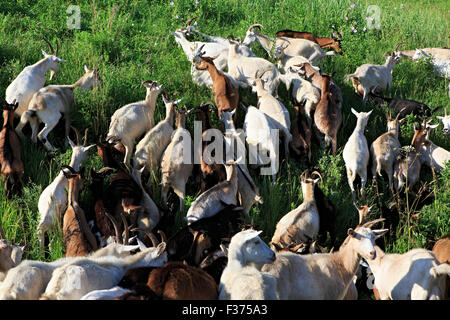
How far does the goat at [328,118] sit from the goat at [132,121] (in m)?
2.19

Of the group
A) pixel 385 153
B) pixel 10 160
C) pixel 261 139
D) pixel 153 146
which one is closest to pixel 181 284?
pixel 153 146

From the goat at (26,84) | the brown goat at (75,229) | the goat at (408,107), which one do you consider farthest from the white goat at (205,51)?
the brown goat at (75,229)

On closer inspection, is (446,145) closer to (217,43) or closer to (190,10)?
(217,43)

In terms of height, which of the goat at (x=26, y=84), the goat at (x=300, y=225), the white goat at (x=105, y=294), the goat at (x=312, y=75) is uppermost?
the goat at (x=26, y=84)

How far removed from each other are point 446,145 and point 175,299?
5839mm

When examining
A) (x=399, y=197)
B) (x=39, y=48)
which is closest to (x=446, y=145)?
(x=399, y=197)

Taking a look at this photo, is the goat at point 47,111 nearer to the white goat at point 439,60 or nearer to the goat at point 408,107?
the goat at point 408,107

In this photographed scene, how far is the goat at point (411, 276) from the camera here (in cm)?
538

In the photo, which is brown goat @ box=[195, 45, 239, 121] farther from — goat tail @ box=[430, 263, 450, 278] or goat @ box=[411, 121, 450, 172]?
goat tail @ box=[430, 263, 450, 278]

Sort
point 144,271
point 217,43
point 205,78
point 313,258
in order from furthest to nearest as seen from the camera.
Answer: point 217,43
point 205,78
point 313,258
point 144,271

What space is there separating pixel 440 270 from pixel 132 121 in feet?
14.3

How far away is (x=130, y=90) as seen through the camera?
9.10 metres

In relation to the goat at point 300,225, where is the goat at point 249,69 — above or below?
above

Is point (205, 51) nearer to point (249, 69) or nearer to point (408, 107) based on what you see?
point (249, 69)
